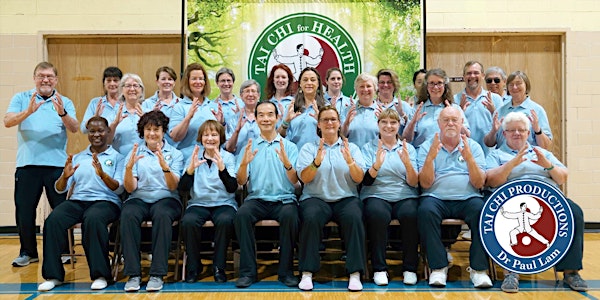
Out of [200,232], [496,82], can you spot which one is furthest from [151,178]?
[496,82]

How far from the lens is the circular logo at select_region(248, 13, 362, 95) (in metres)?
6.38

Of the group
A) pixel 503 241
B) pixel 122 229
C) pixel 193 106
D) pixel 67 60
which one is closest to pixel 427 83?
pixel 503 241

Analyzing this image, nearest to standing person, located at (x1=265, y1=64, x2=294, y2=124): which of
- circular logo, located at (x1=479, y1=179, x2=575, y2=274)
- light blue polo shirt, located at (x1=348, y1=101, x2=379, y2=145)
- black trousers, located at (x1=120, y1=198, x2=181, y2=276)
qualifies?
light blue polo shirt, located at (x1=348, y1=101, x2=379, y2=145)

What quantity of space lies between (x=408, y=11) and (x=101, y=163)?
3.59 meters

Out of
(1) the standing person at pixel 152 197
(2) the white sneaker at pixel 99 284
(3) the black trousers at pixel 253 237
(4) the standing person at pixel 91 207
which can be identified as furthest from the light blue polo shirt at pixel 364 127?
(2) the white sneaker at pixel 99 284

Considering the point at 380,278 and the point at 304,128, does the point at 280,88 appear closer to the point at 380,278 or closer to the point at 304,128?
the point at 304,128

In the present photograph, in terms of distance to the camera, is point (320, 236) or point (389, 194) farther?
point (389, 194)

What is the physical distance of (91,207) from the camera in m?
4.39

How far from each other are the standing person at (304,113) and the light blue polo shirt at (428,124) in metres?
0.84

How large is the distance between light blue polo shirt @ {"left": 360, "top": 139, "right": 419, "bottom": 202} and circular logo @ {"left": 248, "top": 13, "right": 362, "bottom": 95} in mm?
2012

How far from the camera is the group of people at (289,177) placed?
4.21m

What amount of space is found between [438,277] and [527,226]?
0.70 meters

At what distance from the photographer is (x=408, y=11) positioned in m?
6.31

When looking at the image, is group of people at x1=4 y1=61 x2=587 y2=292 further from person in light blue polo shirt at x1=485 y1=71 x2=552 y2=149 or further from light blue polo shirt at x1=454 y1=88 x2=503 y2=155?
light blue polo shirt at x1=454 y1=88 x2=503 y2=155
